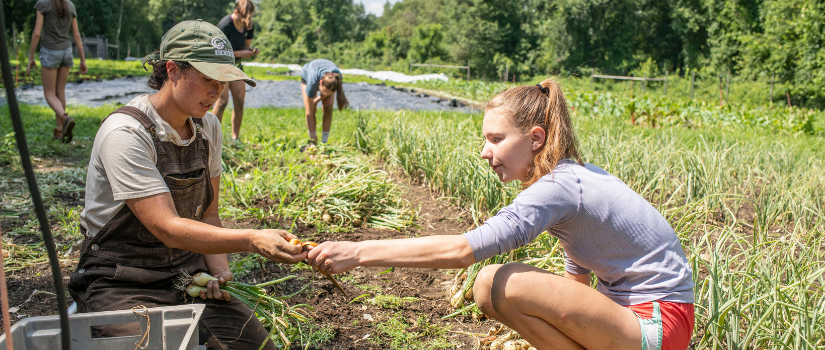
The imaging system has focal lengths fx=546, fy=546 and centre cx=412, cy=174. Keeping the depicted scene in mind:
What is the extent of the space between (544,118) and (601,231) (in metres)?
0.37

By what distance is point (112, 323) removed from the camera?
148cm

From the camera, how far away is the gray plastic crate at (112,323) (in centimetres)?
138

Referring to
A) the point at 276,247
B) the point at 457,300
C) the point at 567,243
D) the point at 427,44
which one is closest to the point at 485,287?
the point at 567,243

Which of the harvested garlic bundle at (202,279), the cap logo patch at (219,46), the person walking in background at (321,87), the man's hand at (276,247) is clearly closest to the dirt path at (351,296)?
the harvested garlic bundle at (202,279)

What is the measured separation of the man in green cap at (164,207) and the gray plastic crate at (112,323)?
0.11m

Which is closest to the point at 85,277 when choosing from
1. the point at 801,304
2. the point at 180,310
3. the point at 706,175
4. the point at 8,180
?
the point at 180,310

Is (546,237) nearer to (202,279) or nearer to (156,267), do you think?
(202,279)

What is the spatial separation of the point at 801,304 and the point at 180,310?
6.40 feet

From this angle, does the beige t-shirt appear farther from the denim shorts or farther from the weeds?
the denim shorts

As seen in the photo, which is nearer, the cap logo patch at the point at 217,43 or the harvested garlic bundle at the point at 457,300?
the cap logo patch at the point at 217,43

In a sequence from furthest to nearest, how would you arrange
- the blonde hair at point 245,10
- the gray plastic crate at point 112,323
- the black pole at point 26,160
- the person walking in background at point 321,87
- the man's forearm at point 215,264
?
the person walking in background at point 321,87 → the blonde hair at point 245,10 → the man's forearm at point 215,264 → the gray plastic crate at point 112,323 → the black pole at point 26,160

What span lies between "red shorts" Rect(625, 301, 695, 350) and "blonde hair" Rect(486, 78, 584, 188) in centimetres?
49

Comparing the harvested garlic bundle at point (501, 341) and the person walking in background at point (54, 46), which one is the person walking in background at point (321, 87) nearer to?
the person walking in background at point (54, 46)

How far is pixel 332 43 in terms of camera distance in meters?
47.7
